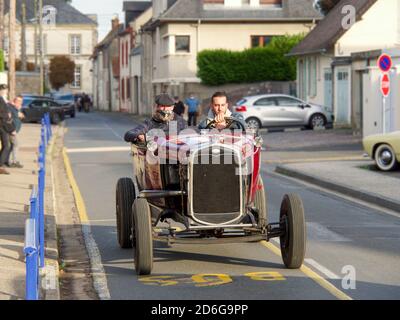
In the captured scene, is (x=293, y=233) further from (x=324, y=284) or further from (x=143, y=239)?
(x=143, y=239)

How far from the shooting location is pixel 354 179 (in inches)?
848

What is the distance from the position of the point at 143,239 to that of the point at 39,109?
48.6 meters

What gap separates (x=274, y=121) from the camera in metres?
44.3

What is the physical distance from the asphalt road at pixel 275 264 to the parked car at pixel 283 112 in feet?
86.4

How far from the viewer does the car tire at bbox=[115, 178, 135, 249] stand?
12.4 m

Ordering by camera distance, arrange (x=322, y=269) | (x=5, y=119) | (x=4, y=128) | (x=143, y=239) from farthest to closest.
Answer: (x=4, y=128)
(x=5, y=119)
(x=322, y=269)
(x=143, y=239)

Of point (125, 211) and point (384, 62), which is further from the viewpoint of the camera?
point (384, 62)

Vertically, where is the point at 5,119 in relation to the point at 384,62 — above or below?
below

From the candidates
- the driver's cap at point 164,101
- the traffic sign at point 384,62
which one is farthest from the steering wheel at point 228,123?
the traffic sign at point 384,62

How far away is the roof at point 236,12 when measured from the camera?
59.5 metres

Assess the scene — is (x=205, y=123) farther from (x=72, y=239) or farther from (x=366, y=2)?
(x=366, y=2)

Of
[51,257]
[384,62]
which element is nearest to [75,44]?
[384,62]
